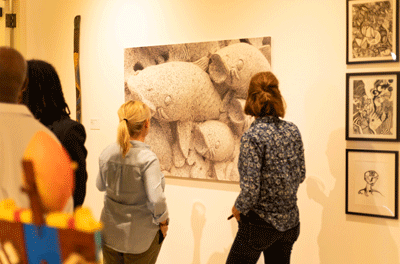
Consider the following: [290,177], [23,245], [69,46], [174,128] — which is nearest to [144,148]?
Result: [290,177]

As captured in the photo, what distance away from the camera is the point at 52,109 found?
0.63m

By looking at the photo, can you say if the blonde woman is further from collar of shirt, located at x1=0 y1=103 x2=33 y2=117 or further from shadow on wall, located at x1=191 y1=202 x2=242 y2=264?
collar of shirt, located at x1=0 y1=103 x2=33 y2=117

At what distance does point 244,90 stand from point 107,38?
135 cm

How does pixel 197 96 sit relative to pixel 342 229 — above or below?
above

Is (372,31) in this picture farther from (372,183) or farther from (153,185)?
(153,185)

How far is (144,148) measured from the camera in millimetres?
1917

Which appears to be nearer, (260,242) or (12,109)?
(12,109)

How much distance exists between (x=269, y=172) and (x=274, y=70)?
948 millimetres

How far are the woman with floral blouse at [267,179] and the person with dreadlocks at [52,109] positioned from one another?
127cm

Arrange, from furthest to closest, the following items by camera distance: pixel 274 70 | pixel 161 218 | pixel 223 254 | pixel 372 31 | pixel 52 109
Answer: pixel 223 254 → pixel 274 70 → pixel 372 31 → pixel 161 218 → pixel 52 109

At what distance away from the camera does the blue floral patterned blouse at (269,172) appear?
182cm

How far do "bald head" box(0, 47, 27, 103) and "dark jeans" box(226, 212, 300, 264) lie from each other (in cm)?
157

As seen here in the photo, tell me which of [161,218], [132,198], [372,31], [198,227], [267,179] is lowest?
[198,227]

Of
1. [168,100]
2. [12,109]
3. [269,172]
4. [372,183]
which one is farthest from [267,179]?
[12,109]
